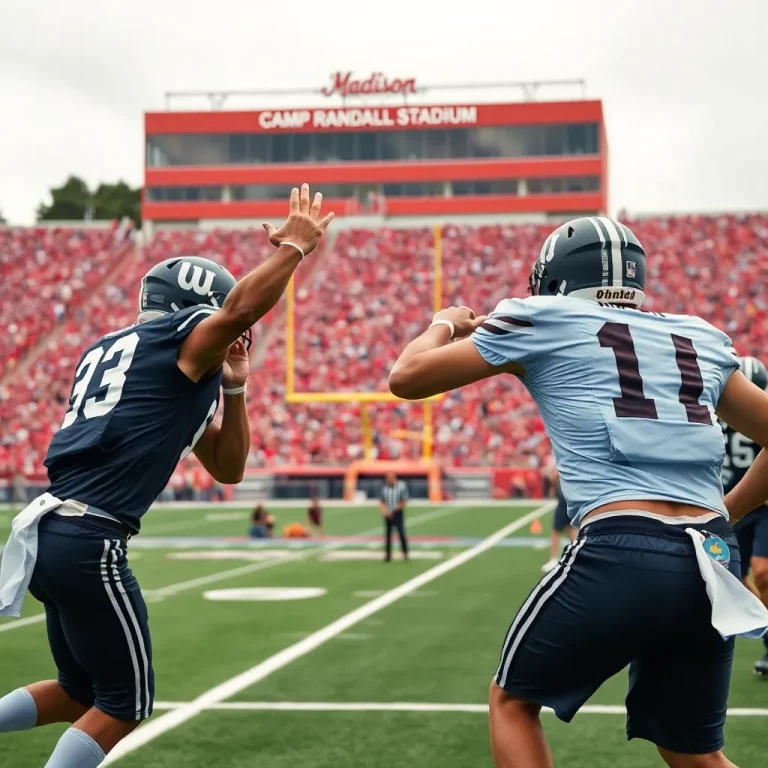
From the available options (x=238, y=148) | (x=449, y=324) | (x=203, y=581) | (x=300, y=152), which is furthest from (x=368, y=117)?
(x=449, y=324)

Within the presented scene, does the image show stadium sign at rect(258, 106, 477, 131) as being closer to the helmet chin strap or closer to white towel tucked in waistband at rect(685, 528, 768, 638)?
the helmet chin strap

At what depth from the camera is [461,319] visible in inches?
136

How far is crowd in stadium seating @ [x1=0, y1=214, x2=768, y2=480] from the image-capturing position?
35.0 meters

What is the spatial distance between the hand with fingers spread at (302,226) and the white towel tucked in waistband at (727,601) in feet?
4.88

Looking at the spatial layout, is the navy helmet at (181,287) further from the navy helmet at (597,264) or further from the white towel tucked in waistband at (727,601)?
the white towel tucked in waistband at (727,601)

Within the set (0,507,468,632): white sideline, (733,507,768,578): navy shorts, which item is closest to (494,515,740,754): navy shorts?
(733,507,768,578): navy shorts

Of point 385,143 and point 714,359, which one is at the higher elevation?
point 385,143

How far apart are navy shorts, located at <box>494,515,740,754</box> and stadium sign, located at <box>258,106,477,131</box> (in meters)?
54.4

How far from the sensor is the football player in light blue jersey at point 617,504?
292 centimetres

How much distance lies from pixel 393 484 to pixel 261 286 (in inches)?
507

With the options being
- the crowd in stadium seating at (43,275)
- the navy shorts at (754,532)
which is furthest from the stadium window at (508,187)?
the navy shorts at (754,532)

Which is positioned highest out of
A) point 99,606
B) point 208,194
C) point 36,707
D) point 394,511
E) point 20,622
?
point 208,194

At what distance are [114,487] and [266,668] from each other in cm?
439

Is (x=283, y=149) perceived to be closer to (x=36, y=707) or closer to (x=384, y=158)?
(x=384, y=158)
